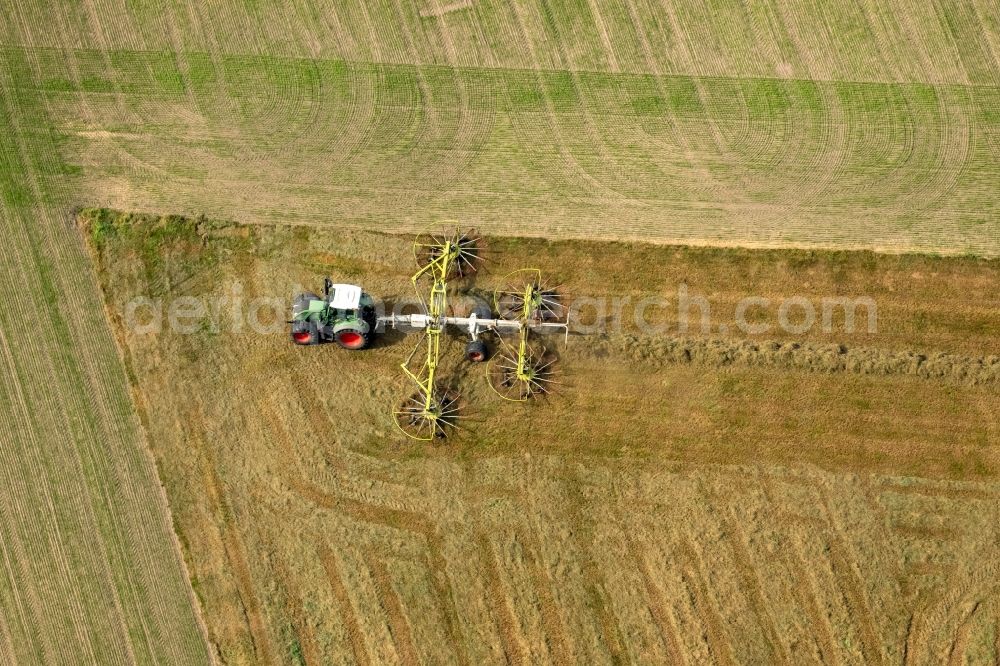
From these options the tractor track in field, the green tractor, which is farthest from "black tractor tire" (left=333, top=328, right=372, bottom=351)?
the tractor track in field

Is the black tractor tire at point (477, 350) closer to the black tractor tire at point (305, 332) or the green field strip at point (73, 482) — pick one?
the black tractor tire at point (305, 332)

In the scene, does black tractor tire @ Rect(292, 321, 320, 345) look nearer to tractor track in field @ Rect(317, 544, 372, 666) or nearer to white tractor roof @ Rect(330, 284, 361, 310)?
white tractor roof @ Rect(330, 284, 361, 310)

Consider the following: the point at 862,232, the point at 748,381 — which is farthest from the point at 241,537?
the point at 862,232

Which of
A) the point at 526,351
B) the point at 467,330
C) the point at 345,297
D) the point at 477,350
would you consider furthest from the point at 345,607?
the point at 526,351

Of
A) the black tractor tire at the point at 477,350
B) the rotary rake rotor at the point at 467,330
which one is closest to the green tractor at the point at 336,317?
the rotary rake rotor at the point at 467,330

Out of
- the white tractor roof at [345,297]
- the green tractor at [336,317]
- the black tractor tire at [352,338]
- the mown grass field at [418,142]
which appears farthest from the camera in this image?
the mown grass field at [418,142]

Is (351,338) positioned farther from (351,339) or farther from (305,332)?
(305,332)

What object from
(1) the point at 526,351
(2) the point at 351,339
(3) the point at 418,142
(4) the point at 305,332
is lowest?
(1) the point at 526,351
